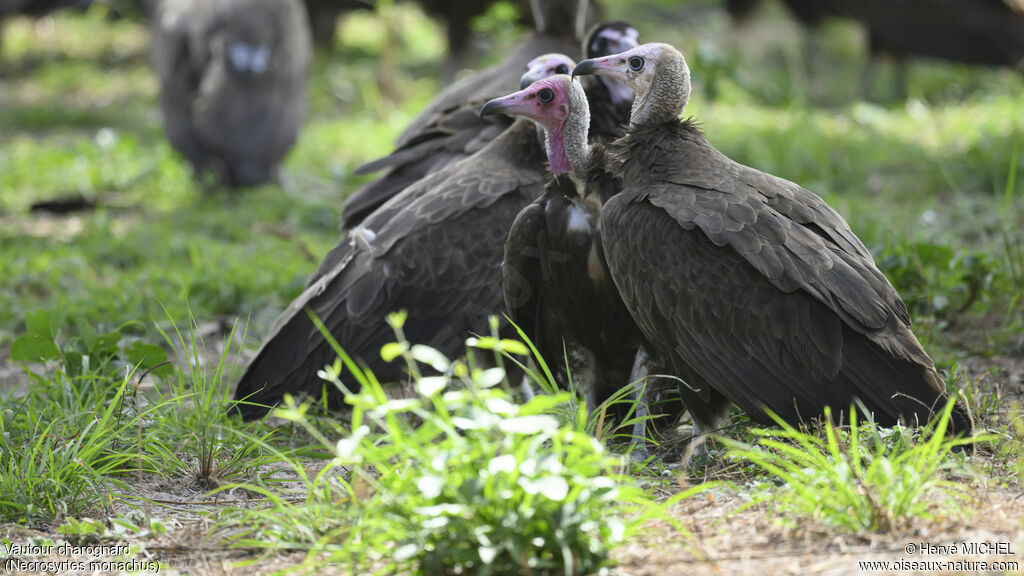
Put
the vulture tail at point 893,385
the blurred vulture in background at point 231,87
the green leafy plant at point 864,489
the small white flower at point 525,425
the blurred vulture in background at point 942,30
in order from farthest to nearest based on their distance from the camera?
the blurred vulture in background at point 942,30
the blurred vulture in background at point 231,87
the vulture tail at point 893,385
the green leafy plant at point 864,489
the small white flower at point 525,425

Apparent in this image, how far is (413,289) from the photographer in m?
3.71

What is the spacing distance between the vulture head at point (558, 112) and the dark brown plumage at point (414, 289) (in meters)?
0.45

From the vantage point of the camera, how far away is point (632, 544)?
87.9 inches

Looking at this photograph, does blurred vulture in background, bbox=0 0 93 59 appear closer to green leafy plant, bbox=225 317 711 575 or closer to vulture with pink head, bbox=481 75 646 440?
vulture with pink head, bbox=481 75 646 440

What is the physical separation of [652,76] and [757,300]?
0.73 metres

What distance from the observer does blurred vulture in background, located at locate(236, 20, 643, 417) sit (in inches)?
146

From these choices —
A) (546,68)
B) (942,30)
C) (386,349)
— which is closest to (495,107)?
(546,68)

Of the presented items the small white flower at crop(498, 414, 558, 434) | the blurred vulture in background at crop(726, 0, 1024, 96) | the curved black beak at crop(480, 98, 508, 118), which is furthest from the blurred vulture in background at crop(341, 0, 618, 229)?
the blurred vulture in background at crop(726, 0, 1024, 96)

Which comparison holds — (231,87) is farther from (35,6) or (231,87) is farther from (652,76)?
(652,76)

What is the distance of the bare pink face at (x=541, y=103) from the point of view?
327cm

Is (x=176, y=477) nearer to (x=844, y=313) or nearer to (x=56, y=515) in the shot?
(x=56, y=515)

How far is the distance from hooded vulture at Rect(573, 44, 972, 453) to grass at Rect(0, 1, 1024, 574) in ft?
0.40

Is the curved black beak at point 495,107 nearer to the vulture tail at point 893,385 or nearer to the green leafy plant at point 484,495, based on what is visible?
the vulture tail at point 893,385

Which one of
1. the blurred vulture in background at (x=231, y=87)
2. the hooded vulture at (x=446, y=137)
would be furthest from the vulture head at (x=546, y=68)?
the blurred vulture in background at (x=231, y=87)
